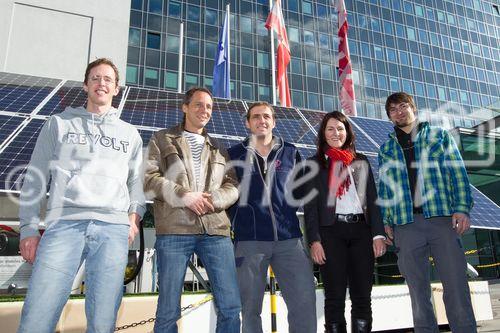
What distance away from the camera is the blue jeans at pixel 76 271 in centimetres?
236

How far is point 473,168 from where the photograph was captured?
21.0m

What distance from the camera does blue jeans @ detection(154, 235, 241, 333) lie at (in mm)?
2828

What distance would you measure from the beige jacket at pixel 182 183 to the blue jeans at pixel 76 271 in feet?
1.41

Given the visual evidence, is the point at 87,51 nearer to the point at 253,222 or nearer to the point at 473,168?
the point at 253,222

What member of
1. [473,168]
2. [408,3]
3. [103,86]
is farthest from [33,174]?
[408,3]

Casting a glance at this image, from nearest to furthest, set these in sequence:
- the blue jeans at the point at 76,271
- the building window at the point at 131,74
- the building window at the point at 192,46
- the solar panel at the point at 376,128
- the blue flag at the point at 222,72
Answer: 1. the blue jeans at the point at 76,271
2. the solar panel at the point at 376,128
3. the blue flag at the point at 222,72
4. the building window at the point at 131,74
5. the building window at the point at 192,46

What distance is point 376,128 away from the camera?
8.48 meters

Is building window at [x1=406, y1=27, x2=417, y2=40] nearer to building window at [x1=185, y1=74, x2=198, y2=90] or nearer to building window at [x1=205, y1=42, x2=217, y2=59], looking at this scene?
building window at [x1=205, y1=42, x2=217, y2=59]

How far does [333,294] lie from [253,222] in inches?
37.2

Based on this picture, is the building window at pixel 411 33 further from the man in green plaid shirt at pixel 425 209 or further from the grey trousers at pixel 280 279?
the grey trousers at pixel 280 279

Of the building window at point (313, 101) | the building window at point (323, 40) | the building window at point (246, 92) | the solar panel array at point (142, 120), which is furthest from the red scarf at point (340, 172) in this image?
the building window at point (323, 40)

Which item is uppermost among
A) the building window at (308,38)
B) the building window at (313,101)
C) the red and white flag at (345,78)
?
the building window at (308,38)

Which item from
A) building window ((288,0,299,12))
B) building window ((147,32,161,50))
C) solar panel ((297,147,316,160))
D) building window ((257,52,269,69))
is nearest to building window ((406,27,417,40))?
building window ((288,0,299,12))

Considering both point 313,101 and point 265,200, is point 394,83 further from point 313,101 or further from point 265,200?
point 265,200
